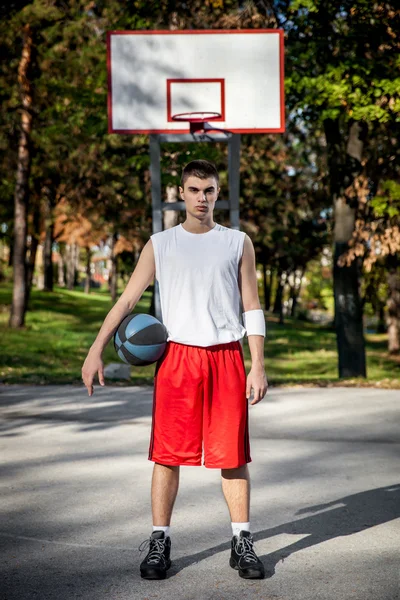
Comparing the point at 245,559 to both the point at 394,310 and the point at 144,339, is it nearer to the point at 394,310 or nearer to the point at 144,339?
the point at 144,339

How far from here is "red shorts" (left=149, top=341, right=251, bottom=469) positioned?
4199 mm

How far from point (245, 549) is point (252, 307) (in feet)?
3.86

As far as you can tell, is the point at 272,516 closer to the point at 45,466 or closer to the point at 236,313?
the point at 236,313

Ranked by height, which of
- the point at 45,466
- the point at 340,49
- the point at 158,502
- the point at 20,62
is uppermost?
the point at 20,62

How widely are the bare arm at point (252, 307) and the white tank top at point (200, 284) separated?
6 centimetres

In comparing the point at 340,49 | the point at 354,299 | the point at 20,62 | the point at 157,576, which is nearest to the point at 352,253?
the point at 354,299

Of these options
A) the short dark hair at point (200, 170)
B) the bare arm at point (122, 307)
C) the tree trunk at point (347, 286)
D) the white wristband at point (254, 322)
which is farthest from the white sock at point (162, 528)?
the tree trunk at point (347, 286)

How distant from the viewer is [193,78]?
1338cm

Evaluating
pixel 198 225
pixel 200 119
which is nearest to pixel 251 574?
pixel 198 225

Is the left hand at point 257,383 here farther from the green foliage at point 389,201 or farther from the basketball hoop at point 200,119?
the green foliage at point 389,201

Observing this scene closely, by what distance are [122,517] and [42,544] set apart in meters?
0.68

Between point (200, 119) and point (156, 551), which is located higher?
point (200, 119)

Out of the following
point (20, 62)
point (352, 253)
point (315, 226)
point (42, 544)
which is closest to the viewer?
point (42, 544)

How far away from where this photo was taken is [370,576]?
4.13 meters
